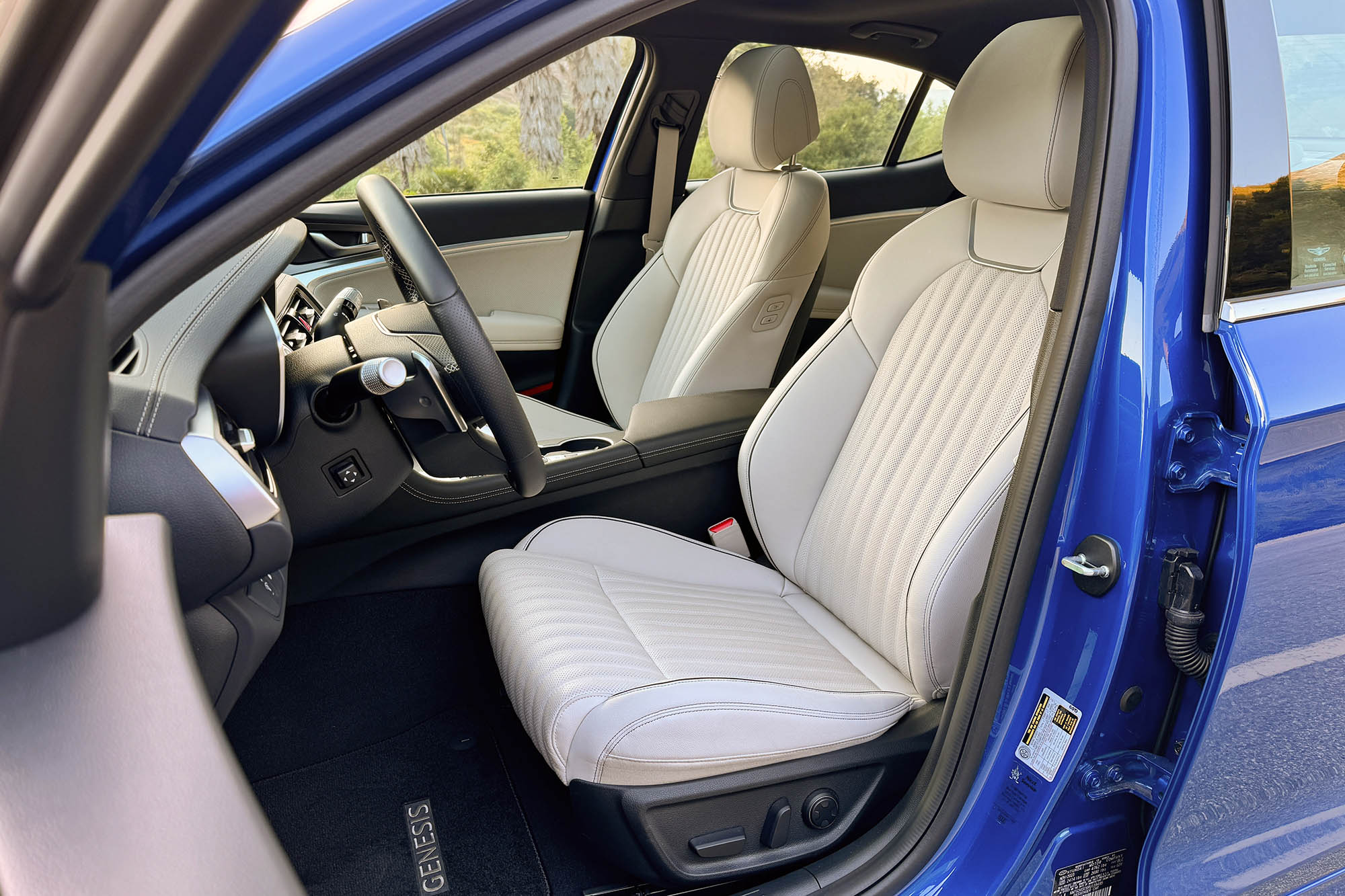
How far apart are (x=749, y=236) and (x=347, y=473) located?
1248mm

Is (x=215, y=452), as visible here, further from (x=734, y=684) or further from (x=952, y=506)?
(x=952, y=506)

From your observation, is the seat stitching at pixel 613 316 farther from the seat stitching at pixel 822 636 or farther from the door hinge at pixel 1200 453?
the door hinge at pixel 1200 453

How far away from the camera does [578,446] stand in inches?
81.7

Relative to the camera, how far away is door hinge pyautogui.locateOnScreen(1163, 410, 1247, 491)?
0.92 metres

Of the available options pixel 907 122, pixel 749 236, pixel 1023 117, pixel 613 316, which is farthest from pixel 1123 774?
pixel 907 122

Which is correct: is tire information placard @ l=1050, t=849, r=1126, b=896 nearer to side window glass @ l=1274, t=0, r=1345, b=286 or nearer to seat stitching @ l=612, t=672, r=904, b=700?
seat stitching @ l=612, t=672, r=904, b=700

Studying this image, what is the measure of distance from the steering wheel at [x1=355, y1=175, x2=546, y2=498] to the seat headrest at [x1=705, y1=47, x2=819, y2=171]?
1.01 meters

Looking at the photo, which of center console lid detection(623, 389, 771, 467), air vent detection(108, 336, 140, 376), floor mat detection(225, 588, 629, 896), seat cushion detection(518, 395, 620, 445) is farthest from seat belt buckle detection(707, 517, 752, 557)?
Result: air vent detection(108, 336, 140, 376)

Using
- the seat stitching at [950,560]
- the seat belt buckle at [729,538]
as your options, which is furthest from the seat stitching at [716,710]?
the seat belt buckle at [729,538]

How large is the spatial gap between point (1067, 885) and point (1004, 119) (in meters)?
0.95

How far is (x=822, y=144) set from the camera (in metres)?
3.43

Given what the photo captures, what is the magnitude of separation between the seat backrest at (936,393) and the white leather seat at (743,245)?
1.73 feet

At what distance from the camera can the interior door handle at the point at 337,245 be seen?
2.86m

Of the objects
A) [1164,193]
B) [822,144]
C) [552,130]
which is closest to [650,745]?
[1164,193]
